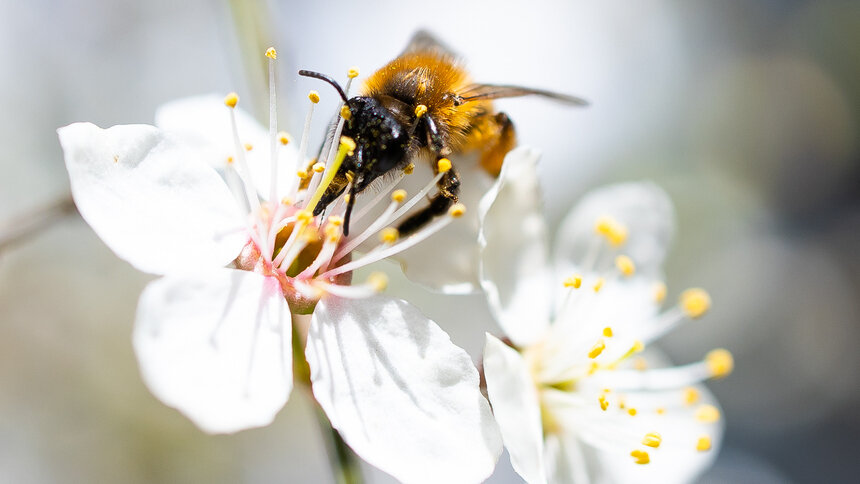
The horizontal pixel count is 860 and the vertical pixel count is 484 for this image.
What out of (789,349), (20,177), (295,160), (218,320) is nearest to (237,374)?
(218,320)

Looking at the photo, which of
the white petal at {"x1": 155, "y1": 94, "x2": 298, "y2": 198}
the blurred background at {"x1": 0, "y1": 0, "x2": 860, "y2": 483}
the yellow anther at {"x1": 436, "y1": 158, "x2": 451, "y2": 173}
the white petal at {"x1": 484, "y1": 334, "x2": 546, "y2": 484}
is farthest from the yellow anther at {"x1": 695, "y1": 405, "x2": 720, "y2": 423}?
the blurred background at {"x1": 0, "y1": 0, "x2": 860, "y2": 483}

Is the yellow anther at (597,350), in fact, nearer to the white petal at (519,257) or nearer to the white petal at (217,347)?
the white petal at (519,257)

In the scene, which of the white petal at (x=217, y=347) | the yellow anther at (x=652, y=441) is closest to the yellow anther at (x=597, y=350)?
the yellow anther at (x=652, y=441)

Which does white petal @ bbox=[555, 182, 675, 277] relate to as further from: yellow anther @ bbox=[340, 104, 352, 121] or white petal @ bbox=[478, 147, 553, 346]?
yellow anther @ bbox=[340, 104, 352, 121]

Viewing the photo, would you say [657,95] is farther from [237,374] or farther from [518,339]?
[237,374]

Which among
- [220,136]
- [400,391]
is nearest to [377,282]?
[400,391]

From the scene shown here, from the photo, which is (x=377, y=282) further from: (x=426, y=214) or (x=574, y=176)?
(x=574, y=176)
